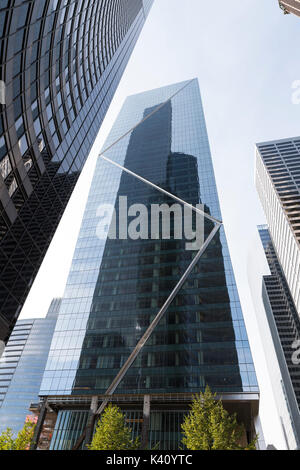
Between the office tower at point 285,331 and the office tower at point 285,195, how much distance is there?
31.0 m

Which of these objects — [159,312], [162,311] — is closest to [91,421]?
[159,312]

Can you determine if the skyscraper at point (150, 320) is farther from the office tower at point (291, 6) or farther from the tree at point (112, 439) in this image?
the office tower at point (291, 6)

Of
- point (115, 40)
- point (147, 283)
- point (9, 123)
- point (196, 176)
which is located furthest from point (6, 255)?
point (196, 176)

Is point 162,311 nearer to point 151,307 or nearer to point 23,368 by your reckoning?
point 151,307

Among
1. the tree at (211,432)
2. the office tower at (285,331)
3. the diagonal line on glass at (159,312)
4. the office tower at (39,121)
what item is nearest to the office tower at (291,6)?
the office tower at (39,121)

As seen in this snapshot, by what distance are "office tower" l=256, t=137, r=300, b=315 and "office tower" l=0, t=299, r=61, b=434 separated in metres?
109

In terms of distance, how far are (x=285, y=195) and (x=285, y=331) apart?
63.4m

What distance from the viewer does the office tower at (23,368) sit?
109 metres

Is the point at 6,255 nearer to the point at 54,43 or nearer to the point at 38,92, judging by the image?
the point at 38,92

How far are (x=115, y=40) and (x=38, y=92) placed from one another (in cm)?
3593

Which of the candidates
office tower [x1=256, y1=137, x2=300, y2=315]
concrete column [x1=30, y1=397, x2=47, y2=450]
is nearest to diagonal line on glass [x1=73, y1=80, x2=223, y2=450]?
concrete column [x1=30, y1=397, x2=47, y2=450]

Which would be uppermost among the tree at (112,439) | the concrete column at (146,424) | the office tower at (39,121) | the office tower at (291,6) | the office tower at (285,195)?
the office tower at (285,195)

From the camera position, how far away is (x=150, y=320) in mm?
52594
